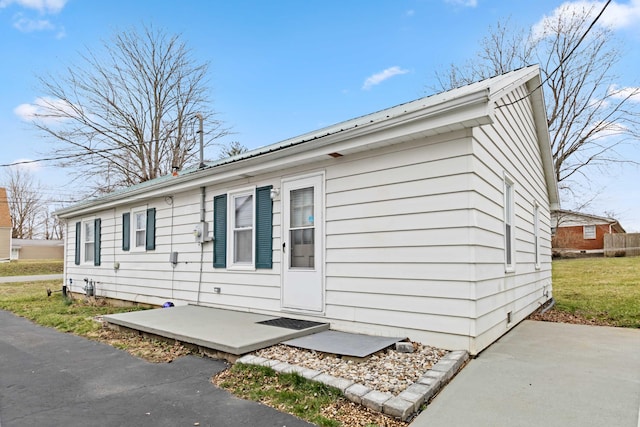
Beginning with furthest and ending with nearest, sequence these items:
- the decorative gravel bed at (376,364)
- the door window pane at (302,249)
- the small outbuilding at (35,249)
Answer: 1. the small outbuilding at (35,249)
2. the door window pane at (302,249)
3. the decorative gravel bed at (376,364)

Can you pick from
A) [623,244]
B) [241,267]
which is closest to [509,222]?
[241,267]

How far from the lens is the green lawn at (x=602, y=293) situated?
6816 mm

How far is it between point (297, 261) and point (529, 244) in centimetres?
424

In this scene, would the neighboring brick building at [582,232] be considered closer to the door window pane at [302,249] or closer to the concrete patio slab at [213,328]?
the door window pane at [302,249]

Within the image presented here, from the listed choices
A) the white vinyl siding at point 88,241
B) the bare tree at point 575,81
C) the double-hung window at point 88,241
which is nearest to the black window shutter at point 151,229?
the double-hung window at point 88,241

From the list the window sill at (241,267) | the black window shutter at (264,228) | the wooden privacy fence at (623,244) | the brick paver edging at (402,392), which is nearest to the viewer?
the brick paver edging at (402,392)

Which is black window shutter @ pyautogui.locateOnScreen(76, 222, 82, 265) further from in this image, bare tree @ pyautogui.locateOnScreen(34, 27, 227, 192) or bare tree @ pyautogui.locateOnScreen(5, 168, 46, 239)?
bare tree @ pyautogui.locateOnScreen(5, 168, 46, 239)

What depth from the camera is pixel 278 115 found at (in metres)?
15.4

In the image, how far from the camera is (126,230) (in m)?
9.33

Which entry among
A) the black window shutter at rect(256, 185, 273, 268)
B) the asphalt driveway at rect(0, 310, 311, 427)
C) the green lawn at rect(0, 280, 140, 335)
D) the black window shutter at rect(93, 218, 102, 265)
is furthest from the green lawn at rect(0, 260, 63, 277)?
the black window shutter at rect(256, 185, 273, 268)

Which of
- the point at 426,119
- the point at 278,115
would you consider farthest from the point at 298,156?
the point at 278,115

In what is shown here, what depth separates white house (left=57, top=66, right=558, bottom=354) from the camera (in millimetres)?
4133

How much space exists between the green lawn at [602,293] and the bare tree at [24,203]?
39.7 meters

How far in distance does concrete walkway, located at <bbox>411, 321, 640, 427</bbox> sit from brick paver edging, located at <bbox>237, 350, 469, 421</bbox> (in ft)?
0.26
